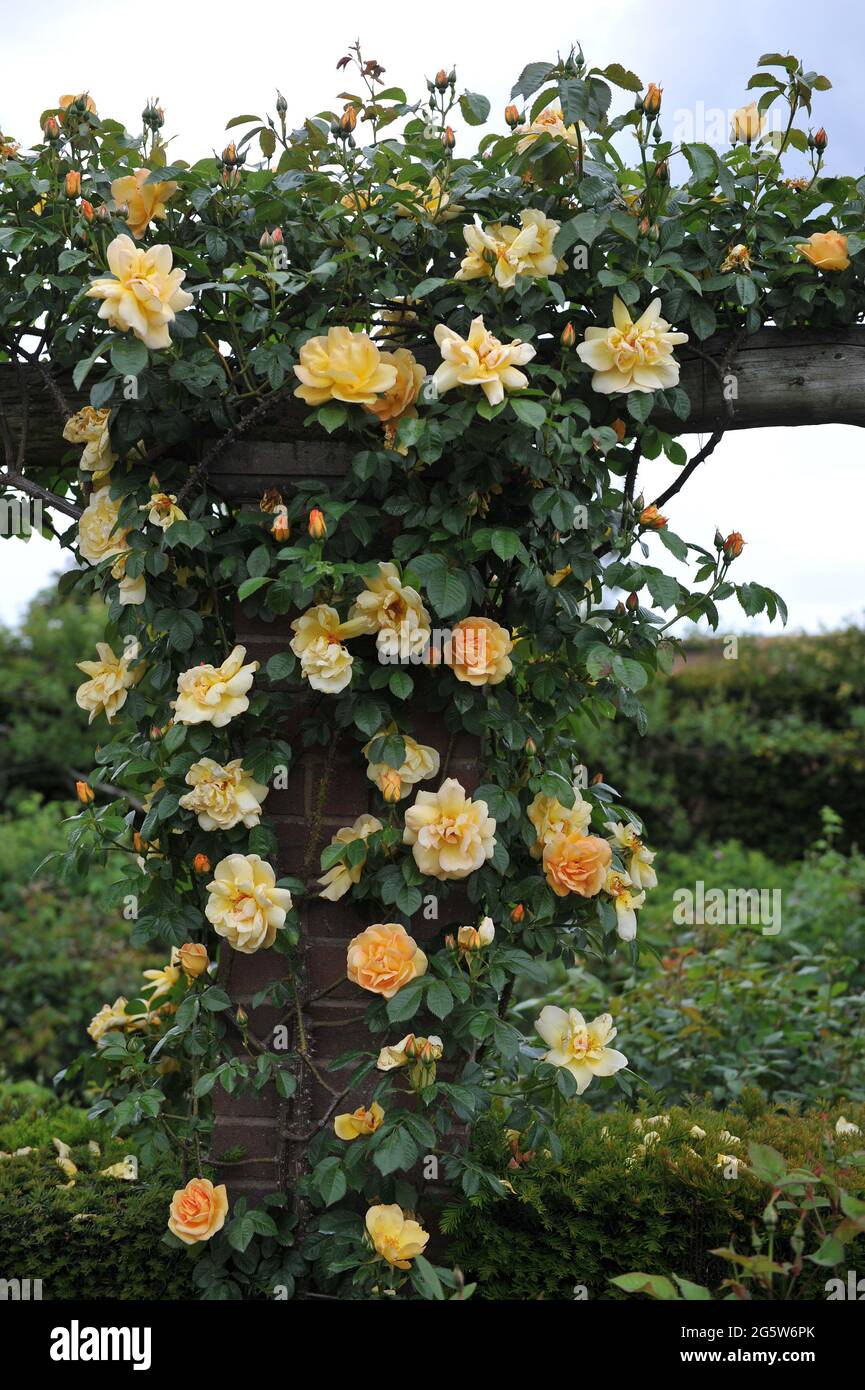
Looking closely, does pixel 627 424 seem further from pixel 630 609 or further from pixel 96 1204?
pixel 96 1204

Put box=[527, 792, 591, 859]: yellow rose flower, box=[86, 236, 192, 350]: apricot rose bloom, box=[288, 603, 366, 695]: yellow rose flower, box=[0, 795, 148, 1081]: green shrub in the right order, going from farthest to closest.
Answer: box=[0, 795, 148, 1081]: green shrub < box=[527, 792, 591, 859]: yellow rose flower < box=[288, 603, 366, 695]: yellow rose flower < box=[86, 236, 192, 350]: apricot rose bloom

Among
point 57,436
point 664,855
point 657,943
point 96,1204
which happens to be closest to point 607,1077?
point 96,1204

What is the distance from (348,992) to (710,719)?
520 centimetres

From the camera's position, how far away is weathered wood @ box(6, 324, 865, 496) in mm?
2219

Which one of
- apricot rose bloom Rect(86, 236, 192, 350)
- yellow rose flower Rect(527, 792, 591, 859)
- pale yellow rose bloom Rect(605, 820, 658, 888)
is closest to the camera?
apricot rose bloom Rect(86, 236, 192, 350)

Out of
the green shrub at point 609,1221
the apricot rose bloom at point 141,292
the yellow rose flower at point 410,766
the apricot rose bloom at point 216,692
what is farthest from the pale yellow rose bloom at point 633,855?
the apricot rose bloom at point 141,292

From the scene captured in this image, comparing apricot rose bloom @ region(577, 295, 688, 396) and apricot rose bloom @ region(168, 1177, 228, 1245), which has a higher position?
apricot rose bloom @ region(577, 295, 688, 396)

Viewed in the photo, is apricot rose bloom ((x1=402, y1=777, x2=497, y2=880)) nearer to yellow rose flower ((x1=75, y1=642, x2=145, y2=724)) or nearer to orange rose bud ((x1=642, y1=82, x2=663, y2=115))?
yellow rose flower ((x1=75, y1=642, x2=145, y2=724))

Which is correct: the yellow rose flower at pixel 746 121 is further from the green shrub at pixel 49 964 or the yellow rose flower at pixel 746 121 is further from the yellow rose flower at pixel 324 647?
the green shrub at pixel 49 964

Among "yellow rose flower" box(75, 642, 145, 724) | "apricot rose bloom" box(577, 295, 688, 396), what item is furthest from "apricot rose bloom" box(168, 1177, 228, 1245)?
"apricot rose bloom" box(577, 295, 688, 396)

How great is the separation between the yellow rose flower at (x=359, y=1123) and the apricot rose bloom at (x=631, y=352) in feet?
4.39

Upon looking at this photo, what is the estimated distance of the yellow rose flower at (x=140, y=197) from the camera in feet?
6.67

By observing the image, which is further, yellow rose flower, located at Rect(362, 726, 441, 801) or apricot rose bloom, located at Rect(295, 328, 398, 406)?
yellow rose flower, located at Rect(362, 726, 441, 801)

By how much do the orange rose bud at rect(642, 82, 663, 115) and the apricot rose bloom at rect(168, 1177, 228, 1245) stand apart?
2015 mm
